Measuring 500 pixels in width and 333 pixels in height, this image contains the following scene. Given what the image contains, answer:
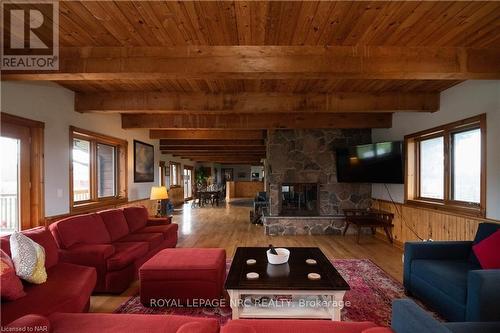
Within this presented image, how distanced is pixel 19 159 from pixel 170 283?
2328 millimetres

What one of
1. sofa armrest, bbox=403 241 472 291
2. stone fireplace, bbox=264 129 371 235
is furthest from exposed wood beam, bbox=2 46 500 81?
stone fireplace, bbox=264 129 371 235

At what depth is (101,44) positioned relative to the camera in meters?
2.57

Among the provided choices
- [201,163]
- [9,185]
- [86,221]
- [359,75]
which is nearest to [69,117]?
[9,185]

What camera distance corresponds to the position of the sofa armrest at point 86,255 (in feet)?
9.36

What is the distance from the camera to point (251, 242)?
530cm

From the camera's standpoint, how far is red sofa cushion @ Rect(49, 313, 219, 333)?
1.56m

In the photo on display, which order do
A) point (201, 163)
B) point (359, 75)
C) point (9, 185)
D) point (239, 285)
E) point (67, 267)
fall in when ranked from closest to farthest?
1. point (239, 285)
2. point (67, 267)
3. point (359, 75)
4. point (9, 185)
5. point (201, 163)

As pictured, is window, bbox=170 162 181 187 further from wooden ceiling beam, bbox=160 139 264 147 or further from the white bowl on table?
the white bowl on table


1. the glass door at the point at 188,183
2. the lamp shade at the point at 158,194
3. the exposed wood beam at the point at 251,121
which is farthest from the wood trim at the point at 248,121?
the glass door at the point at 188,183

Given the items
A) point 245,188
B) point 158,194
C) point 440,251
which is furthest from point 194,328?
point 245,188

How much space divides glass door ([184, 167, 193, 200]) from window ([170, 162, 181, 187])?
1.50 metres

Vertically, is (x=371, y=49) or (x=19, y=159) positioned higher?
(x=371, y=49)

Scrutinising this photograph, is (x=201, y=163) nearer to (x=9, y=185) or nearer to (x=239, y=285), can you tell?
(x=9, y=185)

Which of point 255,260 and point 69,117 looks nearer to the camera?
point 255,260
